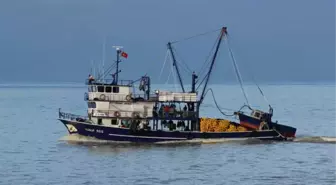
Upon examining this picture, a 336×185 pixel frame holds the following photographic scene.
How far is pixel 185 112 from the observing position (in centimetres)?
7075

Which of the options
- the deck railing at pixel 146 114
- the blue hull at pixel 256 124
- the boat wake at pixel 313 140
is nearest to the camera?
the deck railing at pixel 146 114

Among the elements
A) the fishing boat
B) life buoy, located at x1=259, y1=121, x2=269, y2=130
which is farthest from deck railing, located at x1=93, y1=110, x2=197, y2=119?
life buoy, located at x1=259, y1=121, x2=269, y2=130

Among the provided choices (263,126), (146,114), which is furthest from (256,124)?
(146,114)

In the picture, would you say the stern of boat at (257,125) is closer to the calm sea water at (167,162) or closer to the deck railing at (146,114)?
the calm sea water at (167,162)

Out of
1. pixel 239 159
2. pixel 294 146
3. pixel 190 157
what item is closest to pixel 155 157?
pixel 190 157

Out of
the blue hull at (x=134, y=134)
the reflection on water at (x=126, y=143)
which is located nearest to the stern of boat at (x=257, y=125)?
the reflection on water at (x=126, y=143)

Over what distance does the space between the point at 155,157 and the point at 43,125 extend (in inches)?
1907

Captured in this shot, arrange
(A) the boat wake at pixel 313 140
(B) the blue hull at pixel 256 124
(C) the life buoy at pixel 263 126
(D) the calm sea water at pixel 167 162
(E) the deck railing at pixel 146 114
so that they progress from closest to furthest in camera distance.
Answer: (D) the calm sea water at pixel 167 162, (E) the deck railing at pixel 146 114, (C) the life buoy at pixel 263 126, (B) the blue hull at pixel 256 124, (A) the boat wake at pixel 313 140

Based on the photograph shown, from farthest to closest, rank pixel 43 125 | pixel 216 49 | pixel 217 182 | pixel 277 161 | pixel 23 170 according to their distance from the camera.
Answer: pixel 43 125 < pixel 216 49 < pixel 277 161 < pixel 23 170 < pixel 217 182

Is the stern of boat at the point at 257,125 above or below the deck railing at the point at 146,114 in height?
below

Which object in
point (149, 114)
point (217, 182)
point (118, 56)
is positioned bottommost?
point (217, 182)

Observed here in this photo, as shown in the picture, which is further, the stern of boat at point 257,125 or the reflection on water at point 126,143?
the stern of boat at point 257,125

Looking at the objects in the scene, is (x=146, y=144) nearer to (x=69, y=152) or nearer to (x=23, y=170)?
(x=69, y=152)

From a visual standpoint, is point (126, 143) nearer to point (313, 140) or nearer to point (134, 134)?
point (134, 134)
